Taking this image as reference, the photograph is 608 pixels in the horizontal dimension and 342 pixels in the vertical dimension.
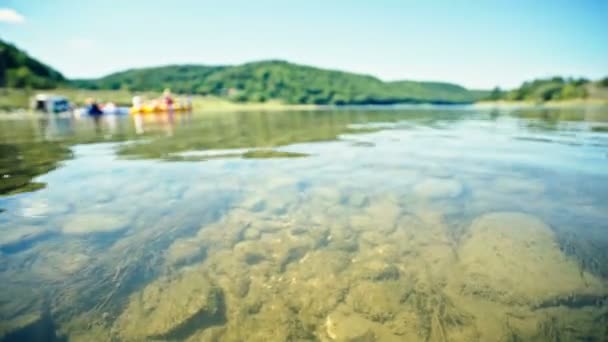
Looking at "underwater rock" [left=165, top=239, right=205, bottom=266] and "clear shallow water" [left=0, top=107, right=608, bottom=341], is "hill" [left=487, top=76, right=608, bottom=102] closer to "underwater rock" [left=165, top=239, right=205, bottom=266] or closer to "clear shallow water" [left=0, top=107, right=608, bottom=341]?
"clear shallow water" [left=0, top=107, right=608, bottom=341]

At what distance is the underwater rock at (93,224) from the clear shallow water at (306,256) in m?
0.03

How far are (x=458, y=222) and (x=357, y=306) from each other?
247cm

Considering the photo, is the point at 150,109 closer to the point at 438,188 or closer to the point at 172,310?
the point at 438,188

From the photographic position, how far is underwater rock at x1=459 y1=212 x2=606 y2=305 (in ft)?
9.21

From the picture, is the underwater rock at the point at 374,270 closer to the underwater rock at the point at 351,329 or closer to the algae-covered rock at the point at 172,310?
the underwater rock at the point at 351,329

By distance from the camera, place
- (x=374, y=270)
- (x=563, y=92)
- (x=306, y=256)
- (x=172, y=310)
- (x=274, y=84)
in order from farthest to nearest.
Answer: (x=274, y=84) → (x=563, y=92) → (x=306, y=256) → (x=374, y=270) → (x=172, y=310)

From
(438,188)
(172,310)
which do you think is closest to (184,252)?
(172,310)

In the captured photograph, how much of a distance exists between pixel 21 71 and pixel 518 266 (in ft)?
385

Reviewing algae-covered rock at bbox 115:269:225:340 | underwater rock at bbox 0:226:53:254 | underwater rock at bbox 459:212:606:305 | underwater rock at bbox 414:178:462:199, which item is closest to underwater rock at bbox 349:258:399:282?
underwater rock at bbox 459:212:606:305

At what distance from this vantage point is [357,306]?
2.69 m

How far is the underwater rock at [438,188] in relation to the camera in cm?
552

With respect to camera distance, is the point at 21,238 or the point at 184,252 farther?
the point at 21,238

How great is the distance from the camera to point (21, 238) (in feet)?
12.8

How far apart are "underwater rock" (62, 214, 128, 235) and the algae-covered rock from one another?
1.77 meters
